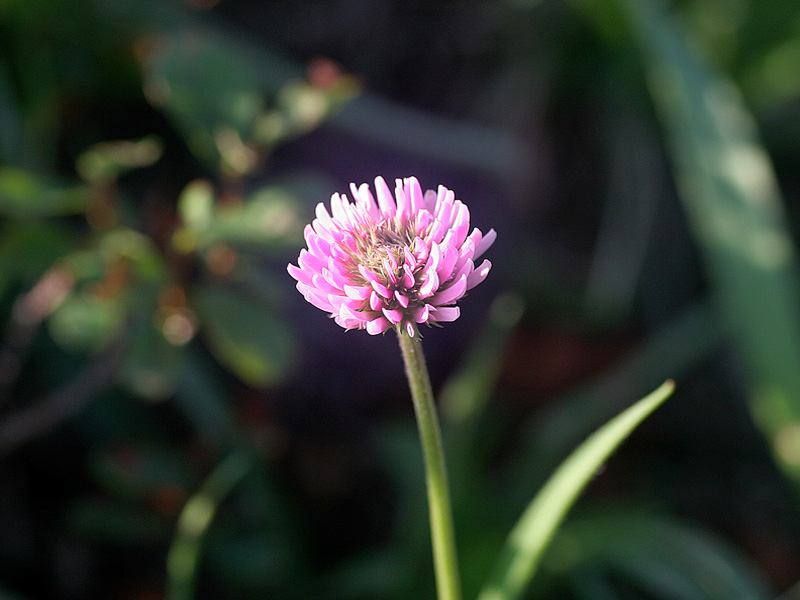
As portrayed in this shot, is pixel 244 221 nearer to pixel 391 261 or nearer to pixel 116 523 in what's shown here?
pixel 391 261

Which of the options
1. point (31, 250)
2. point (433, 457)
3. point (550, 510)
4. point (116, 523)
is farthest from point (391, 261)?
point (116, 523)

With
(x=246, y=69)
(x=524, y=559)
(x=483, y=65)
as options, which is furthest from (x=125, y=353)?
(x=483, y=65)

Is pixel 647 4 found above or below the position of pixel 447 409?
above

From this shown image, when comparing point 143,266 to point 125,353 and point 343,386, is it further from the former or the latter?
point 343,386

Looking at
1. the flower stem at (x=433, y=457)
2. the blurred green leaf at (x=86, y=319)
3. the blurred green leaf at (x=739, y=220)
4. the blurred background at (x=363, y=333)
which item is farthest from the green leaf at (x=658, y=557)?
the blurred green leaf at (x=86, y=319)

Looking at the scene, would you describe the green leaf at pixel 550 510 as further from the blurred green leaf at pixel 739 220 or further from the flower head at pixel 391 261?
the blurred green leaf at pixel 739 220
